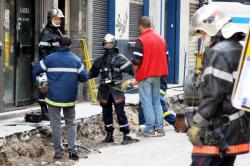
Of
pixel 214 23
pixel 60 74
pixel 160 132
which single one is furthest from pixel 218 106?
pixel 160 132

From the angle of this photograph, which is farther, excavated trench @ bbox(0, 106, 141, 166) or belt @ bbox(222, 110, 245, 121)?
excavated trench @ bbox(0, 106, 141, 166)

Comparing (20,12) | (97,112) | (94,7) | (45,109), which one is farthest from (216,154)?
(94,7)

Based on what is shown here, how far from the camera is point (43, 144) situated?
9.41m

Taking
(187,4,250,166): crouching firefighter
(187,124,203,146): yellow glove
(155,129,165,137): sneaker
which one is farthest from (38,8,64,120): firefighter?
(187,124,203,146): yellow glove

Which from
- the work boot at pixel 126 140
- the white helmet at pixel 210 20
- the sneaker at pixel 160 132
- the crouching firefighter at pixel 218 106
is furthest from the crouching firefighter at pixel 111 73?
the crouching firefighter at pixel 218 106

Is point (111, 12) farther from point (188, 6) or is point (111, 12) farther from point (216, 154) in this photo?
point (216, 154)

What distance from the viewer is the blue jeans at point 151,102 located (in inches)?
436

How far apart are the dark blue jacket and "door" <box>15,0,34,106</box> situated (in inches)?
115

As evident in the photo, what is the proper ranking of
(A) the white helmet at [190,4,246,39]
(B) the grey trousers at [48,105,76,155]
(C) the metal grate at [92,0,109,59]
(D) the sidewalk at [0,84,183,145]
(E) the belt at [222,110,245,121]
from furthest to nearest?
(C) the metal grate at [92,0,109,59], (D) the sidewalk at [0,84,183,145], (B) the grey trousers at [48,105,76,155], (A) the white helmet at [190,4,246,39], (E) the belt at [222,110,245,121]

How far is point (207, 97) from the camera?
5.06 m

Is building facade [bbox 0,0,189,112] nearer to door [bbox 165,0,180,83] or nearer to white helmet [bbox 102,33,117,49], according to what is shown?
door [bbox 165,0,180,83]

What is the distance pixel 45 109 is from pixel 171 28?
944 cm

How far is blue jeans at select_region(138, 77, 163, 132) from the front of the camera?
11.1 meters

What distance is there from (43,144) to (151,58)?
2.66 m
